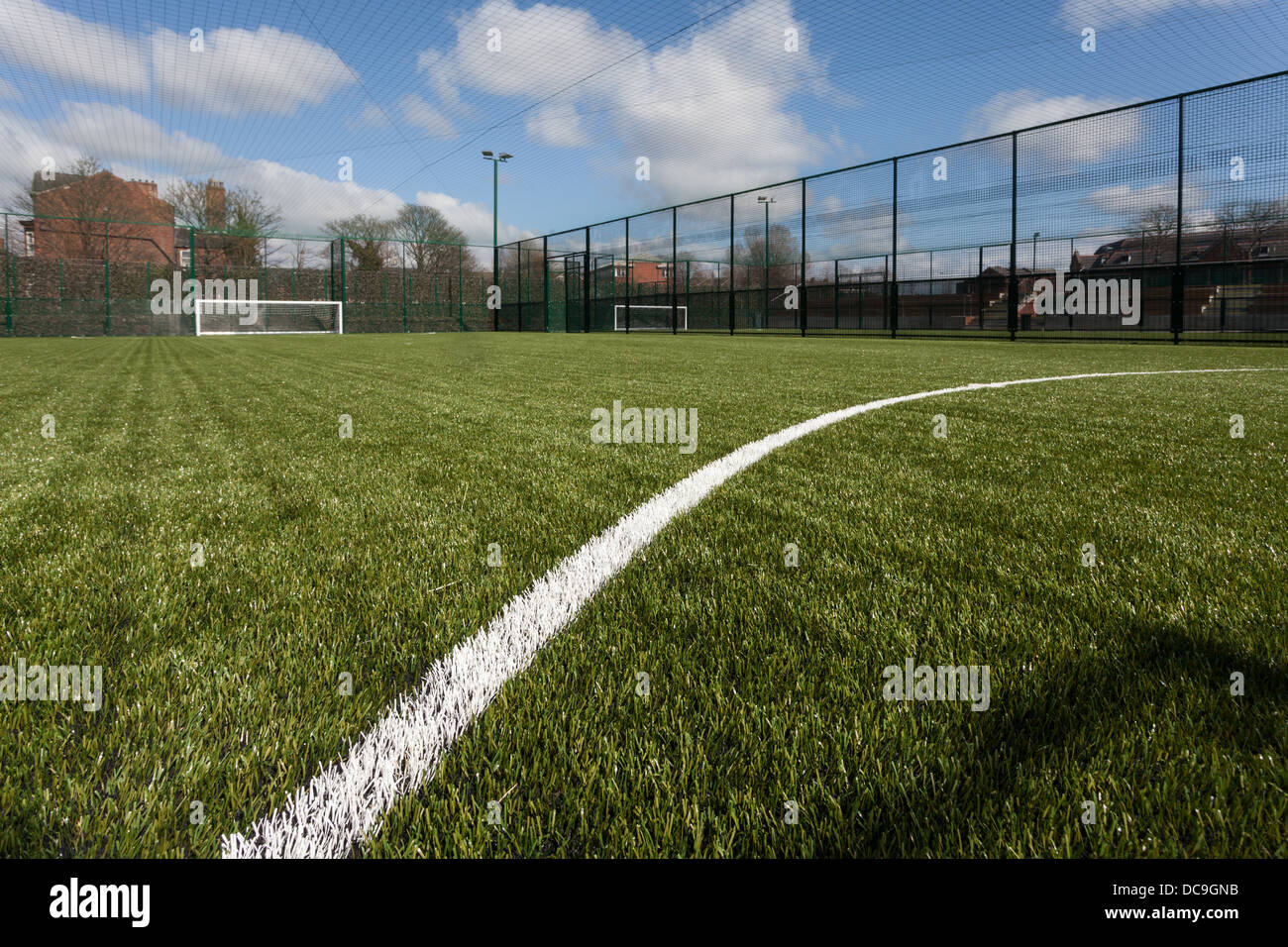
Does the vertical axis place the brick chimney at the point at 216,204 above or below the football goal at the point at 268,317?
above

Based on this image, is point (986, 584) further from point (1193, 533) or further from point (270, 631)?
point (270, 631)

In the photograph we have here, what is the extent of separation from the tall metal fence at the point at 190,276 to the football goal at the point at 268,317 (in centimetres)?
62

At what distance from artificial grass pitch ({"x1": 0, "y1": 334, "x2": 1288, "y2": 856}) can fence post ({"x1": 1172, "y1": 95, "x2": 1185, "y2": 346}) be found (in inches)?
511

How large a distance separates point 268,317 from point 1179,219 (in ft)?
95.0

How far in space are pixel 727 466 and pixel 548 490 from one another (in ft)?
2.71

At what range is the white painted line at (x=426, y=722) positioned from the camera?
0.93 metres

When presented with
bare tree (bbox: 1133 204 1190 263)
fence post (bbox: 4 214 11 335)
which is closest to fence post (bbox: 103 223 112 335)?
fence post (bbox: 4 214 11 335)

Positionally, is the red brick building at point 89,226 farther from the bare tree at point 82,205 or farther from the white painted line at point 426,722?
the white painted line at point 426,722

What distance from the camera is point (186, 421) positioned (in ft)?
15.2

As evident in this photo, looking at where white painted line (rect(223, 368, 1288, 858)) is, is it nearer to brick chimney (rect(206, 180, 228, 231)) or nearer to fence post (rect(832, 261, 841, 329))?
fence post (rect(832, 261, 841, 329))

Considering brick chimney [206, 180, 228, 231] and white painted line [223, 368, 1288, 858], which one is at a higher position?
brick chimney [206, 180, 228, 231]

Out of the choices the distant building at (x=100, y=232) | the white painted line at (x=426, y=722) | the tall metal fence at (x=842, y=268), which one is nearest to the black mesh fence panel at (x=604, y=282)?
the tall metal fence at (x=842, y=268)

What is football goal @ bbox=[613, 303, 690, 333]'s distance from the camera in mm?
29531

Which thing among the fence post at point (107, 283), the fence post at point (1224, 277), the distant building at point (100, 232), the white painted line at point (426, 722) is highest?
the distant building at point (100, 232)
